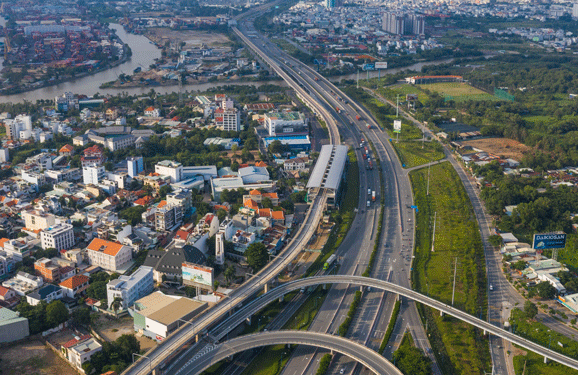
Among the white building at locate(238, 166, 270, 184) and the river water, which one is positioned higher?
the river water

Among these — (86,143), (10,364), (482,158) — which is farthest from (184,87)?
(10,364)

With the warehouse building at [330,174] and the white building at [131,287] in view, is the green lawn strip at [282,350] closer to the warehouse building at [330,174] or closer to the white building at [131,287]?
the white building at [131,287]

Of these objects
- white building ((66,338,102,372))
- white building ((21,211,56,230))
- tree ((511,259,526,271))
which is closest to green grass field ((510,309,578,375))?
tree ((511,259,526,271))

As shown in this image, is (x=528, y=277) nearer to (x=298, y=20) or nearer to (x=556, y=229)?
(x=556, y=229)

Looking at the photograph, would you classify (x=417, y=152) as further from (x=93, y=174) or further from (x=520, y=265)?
(x=93, y=174)

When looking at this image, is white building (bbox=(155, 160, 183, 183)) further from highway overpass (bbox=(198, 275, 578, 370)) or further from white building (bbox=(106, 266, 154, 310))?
highway overpass (bbox=(198, 275, 578, 370))

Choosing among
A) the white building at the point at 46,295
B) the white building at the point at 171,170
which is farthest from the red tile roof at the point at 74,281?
the white building at the point at 171,170
